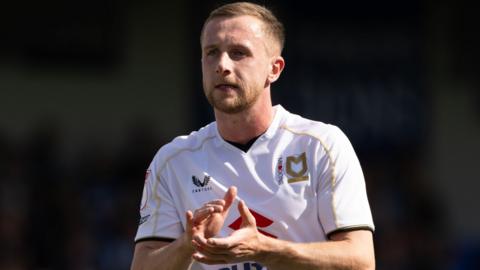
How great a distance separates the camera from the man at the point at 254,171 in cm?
519

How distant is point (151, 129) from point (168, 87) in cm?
63

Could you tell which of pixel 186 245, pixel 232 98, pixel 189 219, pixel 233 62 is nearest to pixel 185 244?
pixel 186 245

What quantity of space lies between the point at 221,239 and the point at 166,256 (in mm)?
565

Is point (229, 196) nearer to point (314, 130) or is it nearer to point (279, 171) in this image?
point (279, 171)

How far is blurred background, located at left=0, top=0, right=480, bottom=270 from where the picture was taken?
38.5 feet

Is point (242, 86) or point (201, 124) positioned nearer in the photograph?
point (242, 86)

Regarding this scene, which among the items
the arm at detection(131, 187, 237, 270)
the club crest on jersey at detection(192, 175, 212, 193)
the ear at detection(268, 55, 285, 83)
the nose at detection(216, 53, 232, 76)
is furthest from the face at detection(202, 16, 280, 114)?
the arm at detection(131, 187, 237, 270)

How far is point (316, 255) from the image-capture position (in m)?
4.92

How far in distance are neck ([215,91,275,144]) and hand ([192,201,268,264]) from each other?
0.79m

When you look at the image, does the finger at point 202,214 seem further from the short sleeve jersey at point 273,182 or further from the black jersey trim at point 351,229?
the black jersey trim at point 351,229
